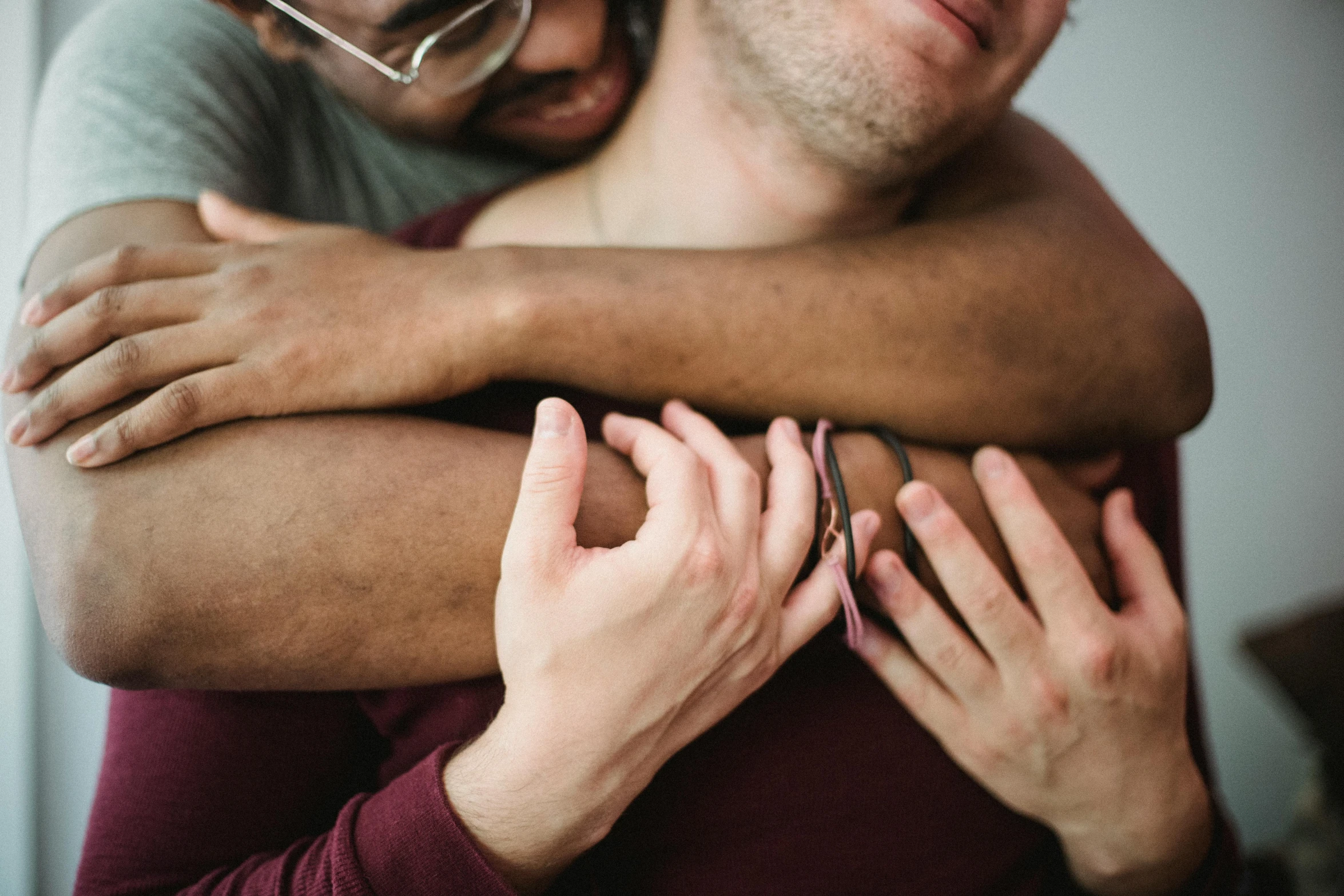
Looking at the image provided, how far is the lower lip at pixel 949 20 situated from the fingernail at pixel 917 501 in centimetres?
53

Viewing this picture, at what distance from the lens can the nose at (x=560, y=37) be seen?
1.09m

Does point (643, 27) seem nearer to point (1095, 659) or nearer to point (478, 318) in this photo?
point (478, 318)

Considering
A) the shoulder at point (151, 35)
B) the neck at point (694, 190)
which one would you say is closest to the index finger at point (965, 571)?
the neck at point (694, 190)

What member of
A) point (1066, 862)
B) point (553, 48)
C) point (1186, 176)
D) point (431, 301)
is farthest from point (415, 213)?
point (1186, 176)

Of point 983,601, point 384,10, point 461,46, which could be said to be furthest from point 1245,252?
point 384,10

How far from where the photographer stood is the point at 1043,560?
0.79 metres

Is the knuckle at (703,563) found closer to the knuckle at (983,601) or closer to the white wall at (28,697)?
the knuckle at (983,601)

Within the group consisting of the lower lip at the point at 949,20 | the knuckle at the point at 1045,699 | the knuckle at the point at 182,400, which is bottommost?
the knuckle at the point at 1045,699

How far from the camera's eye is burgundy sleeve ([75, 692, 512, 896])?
67cm

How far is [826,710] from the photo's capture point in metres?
0.80

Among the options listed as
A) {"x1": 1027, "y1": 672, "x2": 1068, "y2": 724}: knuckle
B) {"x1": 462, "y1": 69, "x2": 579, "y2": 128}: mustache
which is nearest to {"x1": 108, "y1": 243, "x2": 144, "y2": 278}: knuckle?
{"x1": 462, "y1": 69, "x2": 579, "y2": 128}: mustache

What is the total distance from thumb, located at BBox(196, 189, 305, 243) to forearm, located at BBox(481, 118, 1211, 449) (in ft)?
0.82

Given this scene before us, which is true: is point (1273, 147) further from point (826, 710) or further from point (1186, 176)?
point (826, 710)

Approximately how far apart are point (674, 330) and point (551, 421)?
0.62 ft
